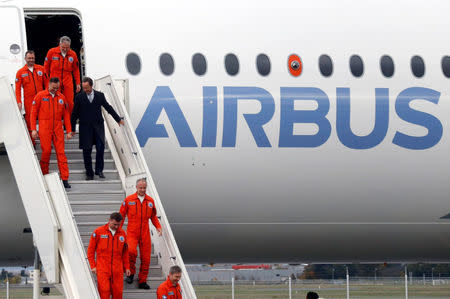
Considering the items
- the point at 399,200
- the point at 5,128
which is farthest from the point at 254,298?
the point at 5,128

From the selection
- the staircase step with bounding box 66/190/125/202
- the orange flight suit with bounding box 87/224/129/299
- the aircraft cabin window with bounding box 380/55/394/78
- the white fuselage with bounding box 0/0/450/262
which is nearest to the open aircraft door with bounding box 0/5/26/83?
the white fuselage with bounding box 0/0/450/262

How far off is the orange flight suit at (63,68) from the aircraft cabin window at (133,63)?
2.45 feet

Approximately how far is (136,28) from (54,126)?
2.18 m

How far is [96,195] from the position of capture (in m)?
11.8

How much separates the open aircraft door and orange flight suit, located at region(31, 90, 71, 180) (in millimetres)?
1105

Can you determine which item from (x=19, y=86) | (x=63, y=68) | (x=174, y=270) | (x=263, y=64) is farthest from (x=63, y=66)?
(x=174, y=270)

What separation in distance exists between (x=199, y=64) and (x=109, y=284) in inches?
153

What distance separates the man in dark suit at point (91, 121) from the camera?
39.4 feet

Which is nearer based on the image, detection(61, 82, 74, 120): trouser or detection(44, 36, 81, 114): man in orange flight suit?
detection(44, 36, 81, 114): man in orange flight suit

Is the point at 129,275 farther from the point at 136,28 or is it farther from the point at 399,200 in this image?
the point at 399,200

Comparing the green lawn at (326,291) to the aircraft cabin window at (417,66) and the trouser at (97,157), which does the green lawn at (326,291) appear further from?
the trouser at (97,157)

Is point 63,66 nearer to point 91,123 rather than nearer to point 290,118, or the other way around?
point 91,123

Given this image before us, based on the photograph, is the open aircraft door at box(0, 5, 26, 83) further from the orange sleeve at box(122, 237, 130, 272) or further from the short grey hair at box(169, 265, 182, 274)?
the short grey hair at box(169, 265, 182, 274)

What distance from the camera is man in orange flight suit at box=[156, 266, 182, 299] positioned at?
10.7 m
